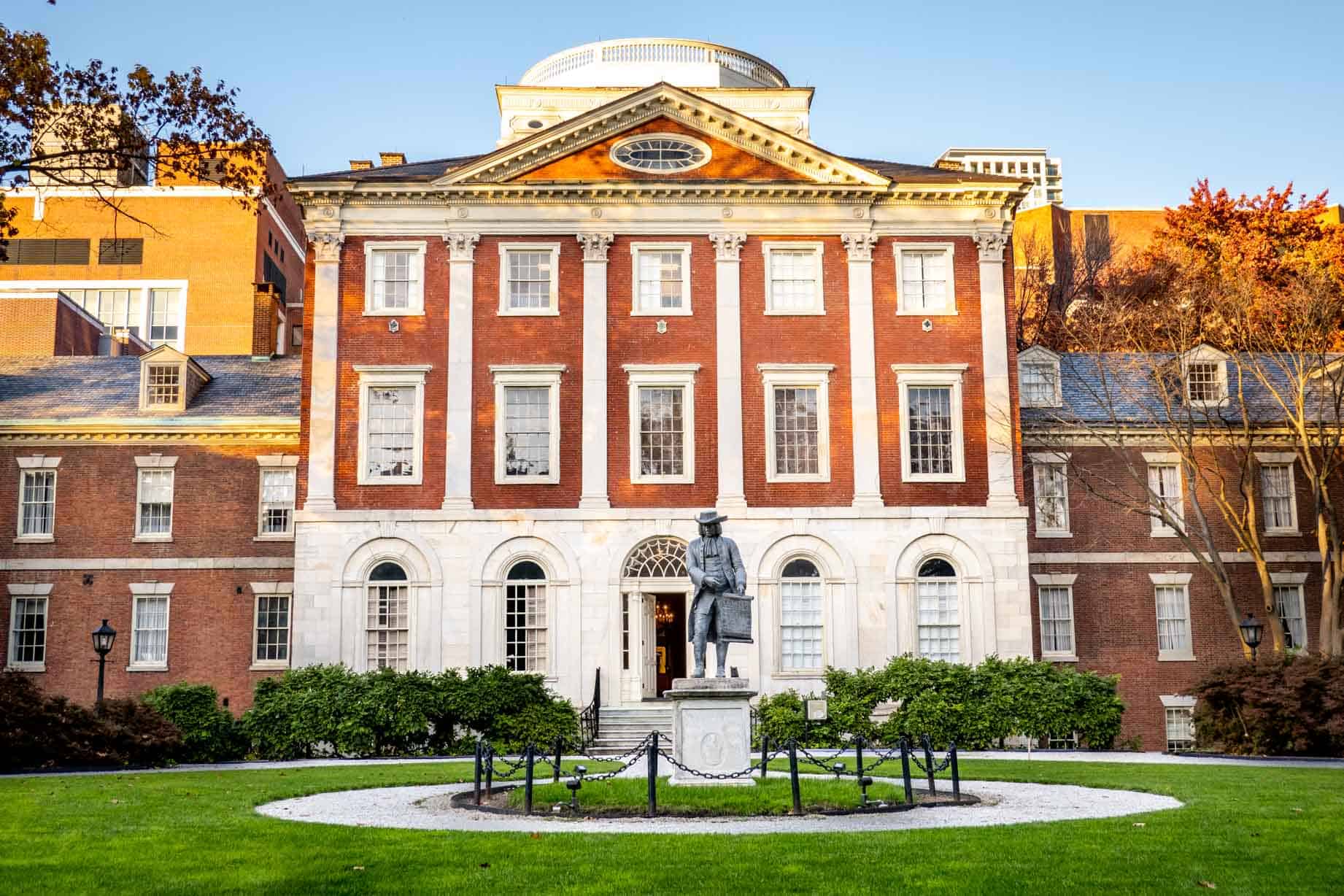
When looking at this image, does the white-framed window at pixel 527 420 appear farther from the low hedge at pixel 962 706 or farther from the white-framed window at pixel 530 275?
the low hedge at pixel 962 706

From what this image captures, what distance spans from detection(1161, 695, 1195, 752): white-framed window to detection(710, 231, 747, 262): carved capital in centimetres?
1542

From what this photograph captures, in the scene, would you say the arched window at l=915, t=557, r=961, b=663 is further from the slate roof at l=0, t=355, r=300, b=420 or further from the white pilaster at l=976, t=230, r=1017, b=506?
the slate roof at l=0, t=355, r=300, b=420

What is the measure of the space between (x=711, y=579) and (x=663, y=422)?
14992 mm

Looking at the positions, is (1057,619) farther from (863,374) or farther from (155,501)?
(155,501)

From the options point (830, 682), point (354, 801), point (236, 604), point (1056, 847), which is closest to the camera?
point (1056, 847)

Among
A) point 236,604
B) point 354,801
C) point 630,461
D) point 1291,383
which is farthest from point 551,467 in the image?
point 1291,383

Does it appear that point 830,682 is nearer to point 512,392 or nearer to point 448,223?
point 512,392

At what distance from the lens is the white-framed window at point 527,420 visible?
111 ft

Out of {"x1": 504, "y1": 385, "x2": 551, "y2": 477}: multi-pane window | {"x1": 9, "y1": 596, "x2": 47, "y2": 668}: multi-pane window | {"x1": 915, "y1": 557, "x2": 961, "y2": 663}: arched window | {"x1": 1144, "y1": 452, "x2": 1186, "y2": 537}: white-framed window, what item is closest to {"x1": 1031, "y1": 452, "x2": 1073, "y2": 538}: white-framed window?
{"x1": 1144, "y1": 452, "x2": 1186, "y2": 537}: white-framed window

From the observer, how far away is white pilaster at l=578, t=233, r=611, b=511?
33.5 meters

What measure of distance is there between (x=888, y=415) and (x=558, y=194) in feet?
31.4

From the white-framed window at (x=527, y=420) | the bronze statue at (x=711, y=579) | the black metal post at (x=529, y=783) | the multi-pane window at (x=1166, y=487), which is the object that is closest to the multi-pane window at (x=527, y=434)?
the white-framed window at (x=527, y=420)

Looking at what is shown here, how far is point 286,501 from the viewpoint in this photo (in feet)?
121

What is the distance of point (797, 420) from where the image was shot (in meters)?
34.2
